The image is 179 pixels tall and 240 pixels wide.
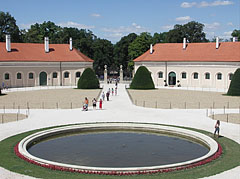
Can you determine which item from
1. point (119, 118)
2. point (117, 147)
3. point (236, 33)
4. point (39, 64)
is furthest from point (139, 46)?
point (117, 147)

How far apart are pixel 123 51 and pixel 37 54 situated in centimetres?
3374

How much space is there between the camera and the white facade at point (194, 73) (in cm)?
5969

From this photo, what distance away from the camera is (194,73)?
63406 millimetres

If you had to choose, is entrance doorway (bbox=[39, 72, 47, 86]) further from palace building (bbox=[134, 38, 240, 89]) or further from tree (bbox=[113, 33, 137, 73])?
tree (bbox=[113, 33, 137, 73])

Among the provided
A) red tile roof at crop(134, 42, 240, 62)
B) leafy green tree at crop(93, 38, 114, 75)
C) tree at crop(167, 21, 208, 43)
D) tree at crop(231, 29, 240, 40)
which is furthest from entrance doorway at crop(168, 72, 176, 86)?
tree at crop(231, 29, 240, 40)

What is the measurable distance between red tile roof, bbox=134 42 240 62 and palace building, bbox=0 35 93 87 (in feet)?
47.3

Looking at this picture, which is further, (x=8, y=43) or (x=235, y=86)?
(x=8, y=43)

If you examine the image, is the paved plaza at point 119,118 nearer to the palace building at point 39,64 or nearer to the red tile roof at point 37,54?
the palace building at point 39,64

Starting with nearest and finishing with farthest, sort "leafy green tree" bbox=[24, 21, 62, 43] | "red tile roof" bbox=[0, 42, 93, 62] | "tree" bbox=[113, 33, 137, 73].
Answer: "red tile roof" bbox=[0, 42, 93, 62] < "tree" bbox=[113, 33, 137, 73] < "leafy green tree" bbox=[24, 21, 62, 43]

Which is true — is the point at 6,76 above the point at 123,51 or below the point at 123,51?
below

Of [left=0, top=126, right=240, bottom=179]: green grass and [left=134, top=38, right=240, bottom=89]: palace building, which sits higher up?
[left=134, top=38, right=240, bottom=89]: palace building

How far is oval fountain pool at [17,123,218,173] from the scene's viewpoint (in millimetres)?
16844

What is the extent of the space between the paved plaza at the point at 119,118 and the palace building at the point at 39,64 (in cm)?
3074

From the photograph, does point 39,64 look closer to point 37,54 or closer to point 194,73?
point 37,54
